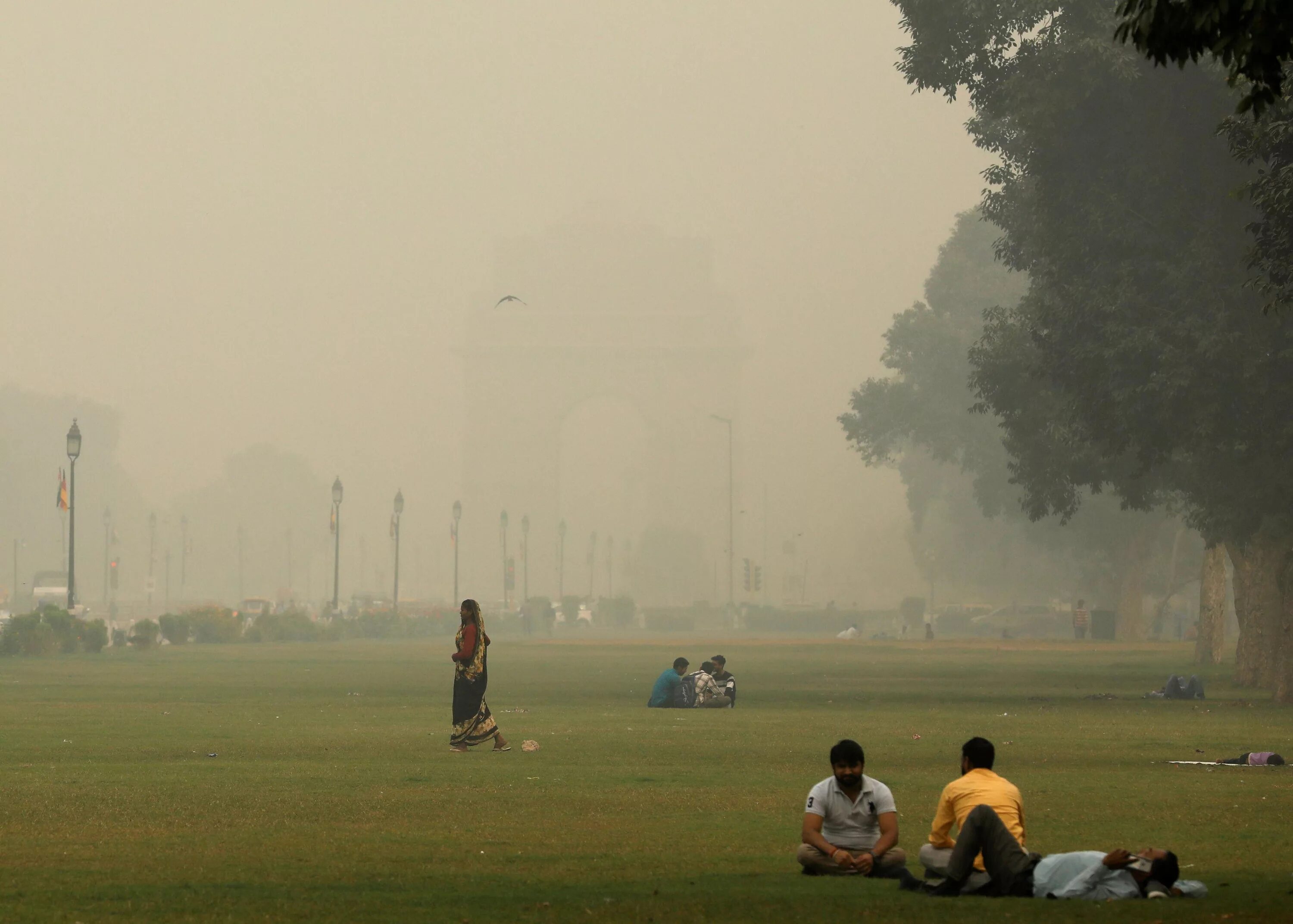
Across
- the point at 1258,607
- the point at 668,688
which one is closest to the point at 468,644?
the point at 668,688

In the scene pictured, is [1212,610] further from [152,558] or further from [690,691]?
[152,558]

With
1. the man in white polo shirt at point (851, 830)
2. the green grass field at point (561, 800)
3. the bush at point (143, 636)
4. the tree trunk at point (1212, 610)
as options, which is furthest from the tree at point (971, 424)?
the man in white polo shirt at point (851, 830)

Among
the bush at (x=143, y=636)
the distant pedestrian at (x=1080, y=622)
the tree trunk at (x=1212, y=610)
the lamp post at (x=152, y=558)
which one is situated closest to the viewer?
the tree trunk at (x=1212, y=610)

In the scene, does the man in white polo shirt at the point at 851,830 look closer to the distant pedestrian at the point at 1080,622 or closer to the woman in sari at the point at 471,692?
the woman in sari at the point at 471,692

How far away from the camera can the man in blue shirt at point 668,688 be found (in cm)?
3416

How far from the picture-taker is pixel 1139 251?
35.6 m

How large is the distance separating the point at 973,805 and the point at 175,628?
6531 centimetres

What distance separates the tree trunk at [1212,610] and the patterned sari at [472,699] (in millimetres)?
37909

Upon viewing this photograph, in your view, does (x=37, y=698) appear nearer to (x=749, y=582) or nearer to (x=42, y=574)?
(x=749, y=582)

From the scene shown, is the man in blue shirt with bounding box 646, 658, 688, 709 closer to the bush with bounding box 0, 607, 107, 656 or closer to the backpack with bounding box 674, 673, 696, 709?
the backpack with bounding box 674, 673, 696, 709

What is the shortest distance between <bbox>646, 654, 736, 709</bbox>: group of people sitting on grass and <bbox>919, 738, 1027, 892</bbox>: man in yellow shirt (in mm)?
21140

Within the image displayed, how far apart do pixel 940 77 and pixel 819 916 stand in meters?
27.6

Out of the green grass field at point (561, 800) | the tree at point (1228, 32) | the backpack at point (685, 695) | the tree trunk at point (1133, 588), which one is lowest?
the green grass field at point (561, 800)

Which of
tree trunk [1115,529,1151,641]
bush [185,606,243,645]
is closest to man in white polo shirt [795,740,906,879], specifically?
bush [185,606,243,645]
